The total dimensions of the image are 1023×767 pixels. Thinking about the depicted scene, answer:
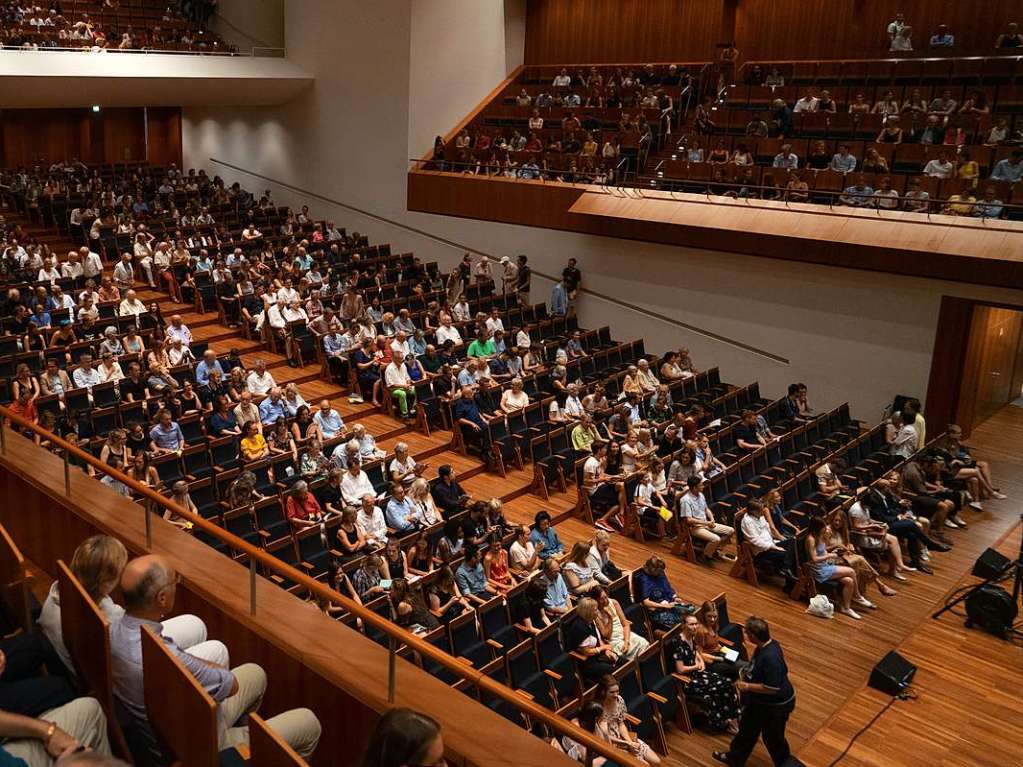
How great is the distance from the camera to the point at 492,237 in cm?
1253

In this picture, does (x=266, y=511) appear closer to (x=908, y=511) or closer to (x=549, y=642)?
(x=549, y=642)

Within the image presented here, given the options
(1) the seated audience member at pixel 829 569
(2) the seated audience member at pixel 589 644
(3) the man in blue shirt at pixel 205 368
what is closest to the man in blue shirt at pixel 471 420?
(3) the man in blue shirt at pixel 205 368

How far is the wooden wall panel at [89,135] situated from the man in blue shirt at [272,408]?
12182 mm

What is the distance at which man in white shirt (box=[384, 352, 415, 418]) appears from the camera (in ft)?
29.4

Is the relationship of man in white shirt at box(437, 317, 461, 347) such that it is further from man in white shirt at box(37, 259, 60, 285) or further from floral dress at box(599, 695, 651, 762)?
floral dress at box(599, 695, 651, 762)

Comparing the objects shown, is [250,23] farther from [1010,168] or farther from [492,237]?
[1010,168]

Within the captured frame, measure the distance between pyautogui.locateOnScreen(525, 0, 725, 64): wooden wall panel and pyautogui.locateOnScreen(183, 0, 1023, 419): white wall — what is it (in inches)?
28.1

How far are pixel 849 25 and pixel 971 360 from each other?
214 inches

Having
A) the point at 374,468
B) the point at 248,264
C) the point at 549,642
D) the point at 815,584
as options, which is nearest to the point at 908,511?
the point at 815,584

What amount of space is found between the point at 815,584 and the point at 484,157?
817 cm

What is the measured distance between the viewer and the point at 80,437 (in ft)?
22.8

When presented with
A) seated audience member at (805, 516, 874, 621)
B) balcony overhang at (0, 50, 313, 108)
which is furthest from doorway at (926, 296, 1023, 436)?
balcony overhang at (0, 50, 313, 108)

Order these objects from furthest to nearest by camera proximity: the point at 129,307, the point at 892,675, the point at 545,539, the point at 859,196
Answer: the point at 129,307 → the point at 859,196 → the point at 545,539 → the point at 892,675

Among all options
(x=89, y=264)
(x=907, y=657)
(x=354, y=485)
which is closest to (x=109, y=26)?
(x=89, y=264)
